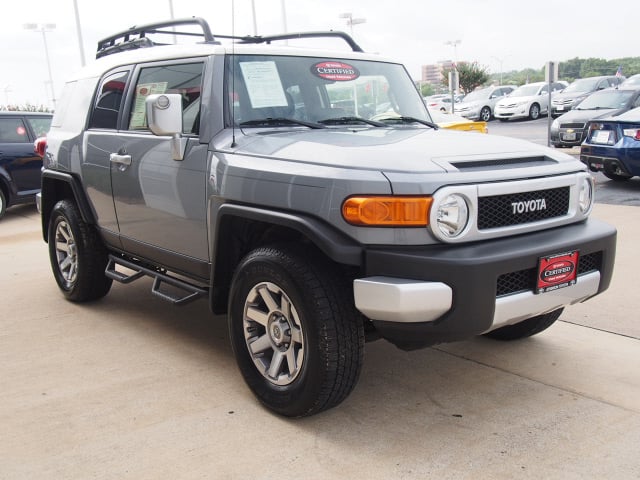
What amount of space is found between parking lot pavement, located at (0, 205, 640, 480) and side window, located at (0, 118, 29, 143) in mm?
6349

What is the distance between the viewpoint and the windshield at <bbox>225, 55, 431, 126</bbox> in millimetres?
3818

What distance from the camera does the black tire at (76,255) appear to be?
5.14m

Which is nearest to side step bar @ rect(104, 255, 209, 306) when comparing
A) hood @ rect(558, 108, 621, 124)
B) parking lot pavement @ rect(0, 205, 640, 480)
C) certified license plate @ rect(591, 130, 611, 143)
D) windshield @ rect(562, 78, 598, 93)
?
parking lot pavement @ rect(0, 205, 640, 480)

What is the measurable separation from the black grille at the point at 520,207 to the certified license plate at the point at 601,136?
772cm

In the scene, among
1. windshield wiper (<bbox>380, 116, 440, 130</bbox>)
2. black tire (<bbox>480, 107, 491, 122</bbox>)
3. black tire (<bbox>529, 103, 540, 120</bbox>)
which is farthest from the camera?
black tire (<bbox>480, 107, 491, 122</bbox>)

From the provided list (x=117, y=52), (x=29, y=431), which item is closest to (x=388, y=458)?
(x=29, y=431)

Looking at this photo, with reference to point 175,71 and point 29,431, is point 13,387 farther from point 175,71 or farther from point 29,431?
point 175,71

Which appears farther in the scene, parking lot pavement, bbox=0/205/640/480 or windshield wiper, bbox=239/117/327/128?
windshield wiper, bbox=239/117/327/128

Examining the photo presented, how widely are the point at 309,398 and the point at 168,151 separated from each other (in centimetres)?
174

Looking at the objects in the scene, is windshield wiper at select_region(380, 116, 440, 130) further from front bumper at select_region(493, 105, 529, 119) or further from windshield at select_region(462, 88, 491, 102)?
windshield at select_region(462, 88, 491, 102)

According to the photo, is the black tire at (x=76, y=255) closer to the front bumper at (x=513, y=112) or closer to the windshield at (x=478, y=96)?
the front bumper at (x=513, y=112)

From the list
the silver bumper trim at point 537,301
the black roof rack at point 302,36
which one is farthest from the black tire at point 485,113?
the silver bumper trim at point 537,301

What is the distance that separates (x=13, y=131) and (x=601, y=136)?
9.12 m

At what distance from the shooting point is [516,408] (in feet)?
11.3
